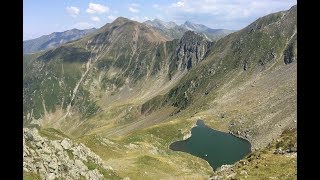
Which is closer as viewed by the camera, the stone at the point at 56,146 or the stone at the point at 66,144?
the stone at the point at 56,146

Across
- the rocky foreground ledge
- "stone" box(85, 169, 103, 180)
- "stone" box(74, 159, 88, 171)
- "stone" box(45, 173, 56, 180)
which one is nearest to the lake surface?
the rocky foreground ledge

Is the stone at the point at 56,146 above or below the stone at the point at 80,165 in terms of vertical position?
above

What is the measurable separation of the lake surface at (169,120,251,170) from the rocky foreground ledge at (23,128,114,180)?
85679mm

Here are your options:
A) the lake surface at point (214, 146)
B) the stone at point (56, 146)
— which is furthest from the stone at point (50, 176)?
the lake surface at point (214, 146)

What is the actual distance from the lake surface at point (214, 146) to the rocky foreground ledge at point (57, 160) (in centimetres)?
8568

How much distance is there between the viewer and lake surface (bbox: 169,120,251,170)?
152 metres

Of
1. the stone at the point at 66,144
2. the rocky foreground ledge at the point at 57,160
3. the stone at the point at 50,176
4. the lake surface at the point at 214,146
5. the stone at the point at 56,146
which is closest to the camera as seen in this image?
the stone at the point at 50,176

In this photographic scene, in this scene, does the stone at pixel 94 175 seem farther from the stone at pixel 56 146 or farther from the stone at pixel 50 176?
the stone at pixel 50 176

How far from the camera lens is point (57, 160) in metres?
51.8

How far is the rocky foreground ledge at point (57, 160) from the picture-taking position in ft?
155
